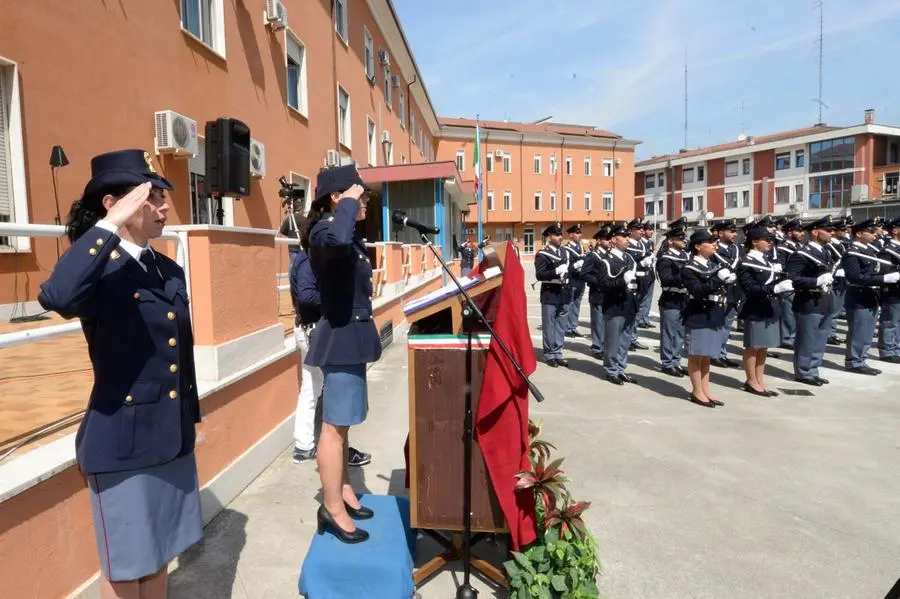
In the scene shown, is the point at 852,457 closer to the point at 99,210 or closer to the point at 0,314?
the point at 99,210

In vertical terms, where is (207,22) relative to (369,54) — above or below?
below

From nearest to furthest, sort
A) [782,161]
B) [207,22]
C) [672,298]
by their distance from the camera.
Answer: [672,298] < [207,22] < [782,161]

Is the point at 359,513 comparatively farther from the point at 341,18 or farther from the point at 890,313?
the point at 341,18

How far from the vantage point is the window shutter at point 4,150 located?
551cm

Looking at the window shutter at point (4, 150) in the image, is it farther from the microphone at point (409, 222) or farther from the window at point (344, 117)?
the window at point (344, 117)

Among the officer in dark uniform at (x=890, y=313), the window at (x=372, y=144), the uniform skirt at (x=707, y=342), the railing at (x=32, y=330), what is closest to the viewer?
the railing at (x=32, y=330)

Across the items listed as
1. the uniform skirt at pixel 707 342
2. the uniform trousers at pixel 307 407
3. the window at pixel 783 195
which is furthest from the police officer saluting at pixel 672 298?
the window at pixel 783 195

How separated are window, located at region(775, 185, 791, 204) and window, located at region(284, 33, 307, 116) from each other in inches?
1906

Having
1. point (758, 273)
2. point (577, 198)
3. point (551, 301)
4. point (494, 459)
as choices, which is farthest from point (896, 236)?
point (577, 198)

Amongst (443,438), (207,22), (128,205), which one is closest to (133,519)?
(128,205)

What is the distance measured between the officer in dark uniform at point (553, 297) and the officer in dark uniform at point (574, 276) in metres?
0.36

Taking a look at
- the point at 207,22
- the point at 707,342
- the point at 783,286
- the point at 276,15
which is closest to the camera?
the point at 707,342

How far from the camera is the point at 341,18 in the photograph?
15.3 metres

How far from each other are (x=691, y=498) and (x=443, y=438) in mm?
2085
